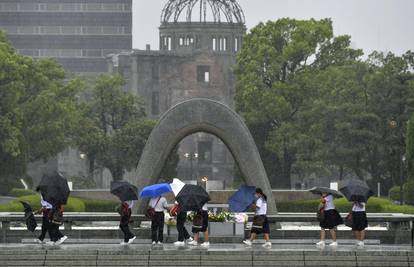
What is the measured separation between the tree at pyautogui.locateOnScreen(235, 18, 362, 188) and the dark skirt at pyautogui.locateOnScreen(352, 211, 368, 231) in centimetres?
5589

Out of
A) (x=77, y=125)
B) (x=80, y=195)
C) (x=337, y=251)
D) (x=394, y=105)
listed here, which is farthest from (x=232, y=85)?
(x=337, y=251)

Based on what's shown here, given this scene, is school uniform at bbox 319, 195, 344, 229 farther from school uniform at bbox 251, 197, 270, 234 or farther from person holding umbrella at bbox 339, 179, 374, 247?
school uniform at bbox 251, 197, 270, 234

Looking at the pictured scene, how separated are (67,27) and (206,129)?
122433 mm

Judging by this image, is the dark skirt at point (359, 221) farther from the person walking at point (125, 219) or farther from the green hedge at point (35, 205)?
the green hedge at point (35, 205)

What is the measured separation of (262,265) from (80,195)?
1480 inches

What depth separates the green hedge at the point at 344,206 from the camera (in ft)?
242

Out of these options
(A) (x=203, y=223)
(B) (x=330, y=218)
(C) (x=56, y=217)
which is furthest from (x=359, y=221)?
(C) (x=56, y=217)

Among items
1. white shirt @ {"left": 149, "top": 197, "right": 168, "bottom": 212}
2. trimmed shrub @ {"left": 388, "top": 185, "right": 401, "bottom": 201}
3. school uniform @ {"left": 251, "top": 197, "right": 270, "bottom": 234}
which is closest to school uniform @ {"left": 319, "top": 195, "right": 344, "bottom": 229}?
school uniform @ {"left": 251, "top": 197, "right": 270, "bottom": 234}

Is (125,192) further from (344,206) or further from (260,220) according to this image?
(344,206)

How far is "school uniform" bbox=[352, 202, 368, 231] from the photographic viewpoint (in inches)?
1998

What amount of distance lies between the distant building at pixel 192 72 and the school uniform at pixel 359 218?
93.2 m

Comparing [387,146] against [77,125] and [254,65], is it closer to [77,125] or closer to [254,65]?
[254,65]

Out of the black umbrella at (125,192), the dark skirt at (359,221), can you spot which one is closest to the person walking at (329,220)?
the dark skirt at (359,221)

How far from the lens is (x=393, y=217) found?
180ft
